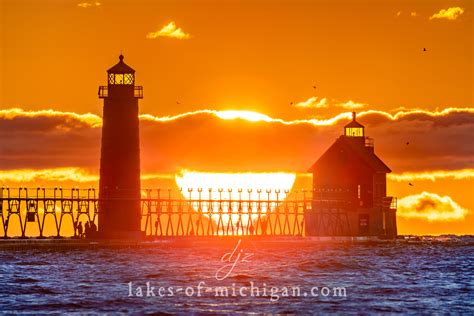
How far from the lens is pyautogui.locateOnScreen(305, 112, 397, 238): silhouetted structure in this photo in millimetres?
113562

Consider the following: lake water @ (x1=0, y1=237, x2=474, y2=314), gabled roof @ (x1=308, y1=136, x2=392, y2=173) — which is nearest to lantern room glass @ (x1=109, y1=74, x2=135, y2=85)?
lake water @ (x1=0, y1=237, x2=474, y2=314)

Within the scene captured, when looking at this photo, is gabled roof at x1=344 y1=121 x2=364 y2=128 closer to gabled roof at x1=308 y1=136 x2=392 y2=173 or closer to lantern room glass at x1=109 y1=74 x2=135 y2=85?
gabled roof at x1=308 y1=136 x2=392 y2=173

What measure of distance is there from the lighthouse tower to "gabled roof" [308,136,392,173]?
75.5 ft

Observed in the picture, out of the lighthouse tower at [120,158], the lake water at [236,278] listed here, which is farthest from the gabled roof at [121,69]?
the lake water at [236,278]

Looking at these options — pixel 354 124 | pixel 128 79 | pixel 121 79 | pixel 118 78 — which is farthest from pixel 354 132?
pixel 118 78

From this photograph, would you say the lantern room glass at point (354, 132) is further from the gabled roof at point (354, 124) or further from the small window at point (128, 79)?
the small window at point (128, 79)

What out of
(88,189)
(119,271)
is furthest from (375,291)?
(88,189)

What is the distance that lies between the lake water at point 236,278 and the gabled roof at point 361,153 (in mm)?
7284

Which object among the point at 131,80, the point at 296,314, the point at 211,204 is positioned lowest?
the point at 296,314

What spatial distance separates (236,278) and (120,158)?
23233 mm

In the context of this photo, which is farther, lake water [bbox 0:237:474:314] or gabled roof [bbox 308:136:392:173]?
gabled roof [bbox 308:136:392:173]

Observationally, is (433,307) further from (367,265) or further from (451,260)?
(451,260)

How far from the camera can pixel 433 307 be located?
5984cm

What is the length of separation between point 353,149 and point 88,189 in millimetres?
24261
